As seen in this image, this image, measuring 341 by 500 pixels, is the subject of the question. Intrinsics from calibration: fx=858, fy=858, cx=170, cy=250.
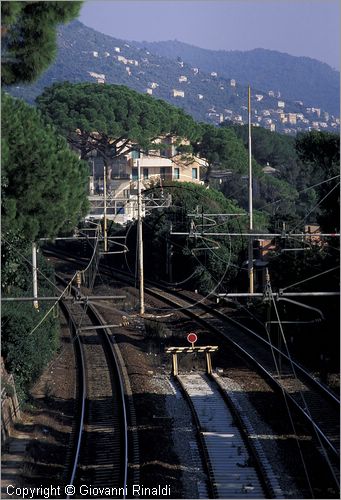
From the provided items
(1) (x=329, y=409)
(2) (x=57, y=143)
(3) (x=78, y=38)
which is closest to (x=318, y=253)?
(1) (x=329, y=409)

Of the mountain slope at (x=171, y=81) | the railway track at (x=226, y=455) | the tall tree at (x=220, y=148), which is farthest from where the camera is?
the mountain slope at (x=171, y=81)

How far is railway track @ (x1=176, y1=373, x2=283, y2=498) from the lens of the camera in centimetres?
811

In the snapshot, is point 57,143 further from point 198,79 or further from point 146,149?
point 198,79

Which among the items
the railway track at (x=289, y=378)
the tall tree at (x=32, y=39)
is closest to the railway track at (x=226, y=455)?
the railway track at (x=289, y=378)

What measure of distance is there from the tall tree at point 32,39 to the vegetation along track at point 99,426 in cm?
267

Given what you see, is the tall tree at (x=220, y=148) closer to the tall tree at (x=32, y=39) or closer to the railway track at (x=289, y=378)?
the railway track at (x=289, y=378)

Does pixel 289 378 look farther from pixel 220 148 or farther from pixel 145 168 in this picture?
pixel 145 168

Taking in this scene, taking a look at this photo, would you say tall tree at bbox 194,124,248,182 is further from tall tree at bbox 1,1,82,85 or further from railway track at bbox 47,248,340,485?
tall tree at bbox 1,1,82,85

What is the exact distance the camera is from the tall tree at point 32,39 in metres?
8.94

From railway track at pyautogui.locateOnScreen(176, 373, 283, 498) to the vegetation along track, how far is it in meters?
0.92

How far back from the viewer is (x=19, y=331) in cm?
1298

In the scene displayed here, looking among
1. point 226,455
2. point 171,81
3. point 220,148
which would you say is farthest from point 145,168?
point 171,81

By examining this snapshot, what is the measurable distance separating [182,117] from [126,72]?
128 meters

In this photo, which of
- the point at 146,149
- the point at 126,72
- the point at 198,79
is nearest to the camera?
the point at 146,149
